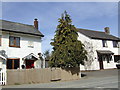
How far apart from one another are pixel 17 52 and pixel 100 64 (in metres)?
17.1

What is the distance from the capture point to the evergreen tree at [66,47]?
16.3 metres

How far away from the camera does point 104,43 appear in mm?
31031

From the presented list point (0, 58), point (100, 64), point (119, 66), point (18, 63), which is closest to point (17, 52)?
point (18, 63)

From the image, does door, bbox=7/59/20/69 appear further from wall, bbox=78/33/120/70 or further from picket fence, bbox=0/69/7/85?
wall, bbox=78/33/120/70

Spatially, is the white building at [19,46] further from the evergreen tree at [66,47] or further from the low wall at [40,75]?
the low wall at [40,75]

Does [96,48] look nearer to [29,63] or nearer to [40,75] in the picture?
[29,63]

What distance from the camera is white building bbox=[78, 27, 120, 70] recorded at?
28672mm

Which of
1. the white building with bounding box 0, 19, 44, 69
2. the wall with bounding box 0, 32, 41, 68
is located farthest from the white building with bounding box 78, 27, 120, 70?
the wall with bounding box 0, 32, 41, 68

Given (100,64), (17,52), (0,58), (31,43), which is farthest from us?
(100,64)

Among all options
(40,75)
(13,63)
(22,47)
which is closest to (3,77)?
(40,75)

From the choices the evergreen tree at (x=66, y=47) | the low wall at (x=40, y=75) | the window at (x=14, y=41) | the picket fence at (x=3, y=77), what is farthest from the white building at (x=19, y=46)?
the picket fence at (x=3, y=77)

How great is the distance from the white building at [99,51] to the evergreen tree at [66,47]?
467 inches

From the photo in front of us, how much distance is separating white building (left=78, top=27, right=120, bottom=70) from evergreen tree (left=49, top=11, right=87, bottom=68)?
467 inches

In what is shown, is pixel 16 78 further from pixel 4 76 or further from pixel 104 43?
pixel 104 43
